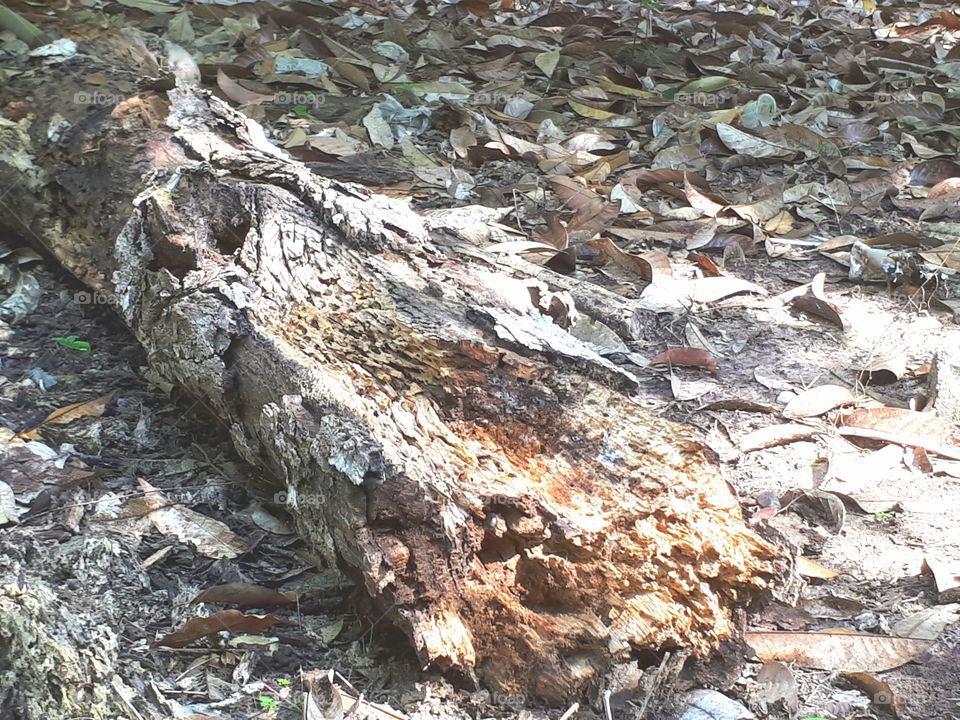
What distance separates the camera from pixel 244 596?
1828 millimetres

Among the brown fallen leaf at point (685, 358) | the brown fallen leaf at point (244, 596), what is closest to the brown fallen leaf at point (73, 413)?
the brown fallen leaf at point (244, 596)

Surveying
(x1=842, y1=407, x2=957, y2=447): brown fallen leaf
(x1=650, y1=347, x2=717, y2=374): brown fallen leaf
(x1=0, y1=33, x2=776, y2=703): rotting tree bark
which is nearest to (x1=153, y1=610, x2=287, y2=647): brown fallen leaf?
(x1=0, y1=33, x2=776, y2=703): rotting tree bark

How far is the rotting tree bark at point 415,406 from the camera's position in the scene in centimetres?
166

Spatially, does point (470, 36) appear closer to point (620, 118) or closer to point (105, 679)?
point (620, 118)

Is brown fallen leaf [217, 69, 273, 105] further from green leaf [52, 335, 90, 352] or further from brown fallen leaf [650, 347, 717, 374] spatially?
brown fallen leaf [650, 347, 717, 374]

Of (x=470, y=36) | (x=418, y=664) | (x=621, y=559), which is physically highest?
(x=621, y=559)

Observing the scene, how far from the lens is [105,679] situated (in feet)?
4.99

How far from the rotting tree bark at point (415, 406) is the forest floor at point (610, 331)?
0.38 ft

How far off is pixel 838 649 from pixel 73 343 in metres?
1.97

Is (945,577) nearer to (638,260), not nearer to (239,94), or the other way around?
(638,260)

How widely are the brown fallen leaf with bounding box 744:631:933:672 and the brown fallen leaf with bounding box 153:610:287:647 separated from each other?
2.74 feet

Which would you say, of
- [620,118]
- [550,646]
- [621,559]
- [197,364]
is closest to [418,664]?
[550,646]

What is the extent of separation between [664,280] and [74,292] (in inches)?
66.0

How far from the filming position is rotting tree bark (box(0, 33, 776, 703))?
1658 millimetres
